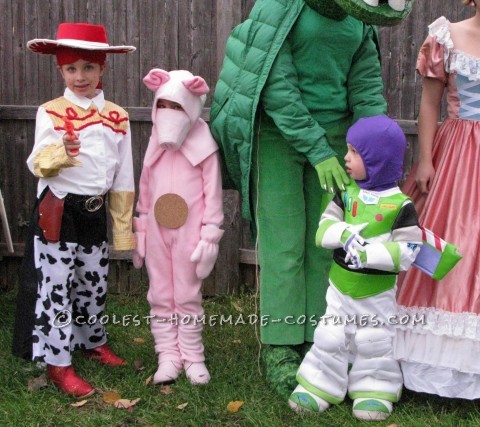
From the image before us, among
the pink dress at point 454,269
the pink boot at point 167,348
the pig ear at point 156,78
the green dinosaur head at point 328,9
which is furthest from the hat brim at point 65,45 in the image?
the pink dress at point 454,269

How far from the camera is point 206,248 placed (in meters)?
3.65

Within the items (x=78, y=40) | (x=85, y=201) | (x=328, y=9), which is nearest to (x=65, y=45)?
(x=78, y=40)

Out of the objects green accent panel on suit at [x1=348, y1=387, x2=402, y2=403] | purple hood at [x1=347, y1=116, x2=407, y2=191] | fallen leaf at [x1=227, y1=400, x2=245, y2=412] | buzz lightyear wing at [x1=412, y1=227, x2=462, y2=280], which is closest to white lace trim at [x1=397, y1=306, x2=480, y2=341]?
buzz lightyear wing at [x1=412, y1=227, x2=462, y2=280]

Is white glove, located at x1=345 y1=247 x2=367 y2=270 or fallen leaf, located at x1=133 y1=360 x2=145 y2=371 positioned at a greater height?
white glove, located at x1=345 y1=247 x2=367 y2=270

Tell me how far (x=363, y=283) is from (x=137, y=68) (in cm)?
236

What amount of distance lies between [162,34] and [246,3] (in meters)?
0.54

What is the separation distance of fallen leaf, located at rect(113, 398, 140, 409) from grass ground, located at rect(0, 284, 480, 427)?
0.07 feet

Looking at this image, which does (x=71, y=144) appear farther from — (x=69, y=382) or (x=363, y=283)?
(x=363, y=283)

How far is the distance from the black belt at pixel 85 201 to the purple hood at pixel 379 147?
117 cm

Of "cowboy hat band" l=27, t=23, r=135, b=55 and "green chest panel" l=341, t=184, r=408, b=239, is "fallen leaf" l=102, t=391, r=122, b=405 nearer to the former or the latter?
"green chest panel" l=341, t=184, r=408, b=239

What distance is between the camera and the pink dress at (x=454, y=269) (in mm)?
3311

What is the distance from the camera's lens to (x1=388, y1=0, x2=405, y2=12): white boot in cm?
319

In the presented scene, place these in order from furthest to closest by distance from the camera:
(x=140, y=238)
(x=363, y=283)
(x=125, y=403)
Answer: (x=140, y=238)
(x=125, y=403)
(x=363, y=283)

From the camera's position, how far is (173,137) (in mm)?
3605
